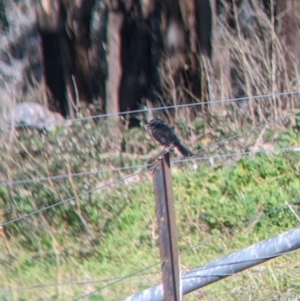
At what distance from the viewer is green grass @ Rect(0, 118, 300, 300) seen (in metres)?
5.81

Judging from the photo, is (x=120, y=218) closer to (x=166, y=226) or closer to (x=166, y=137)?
(x=166, y=137)

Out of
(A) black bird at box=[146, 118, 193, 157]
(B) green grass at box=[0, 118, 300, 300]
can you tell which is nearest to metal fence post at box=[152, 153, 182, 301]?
(A) black bird at box=[146, 118, 193, 157]

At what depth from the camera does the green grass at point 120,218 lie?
19.1ft

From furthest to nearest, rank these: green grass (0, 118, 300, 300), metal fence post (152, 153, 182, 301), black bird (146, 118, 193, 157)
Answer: green grass (0, 118, 300, 300) → black bird (146, 118, 193, 157) → metal fence post (152, 153, 182, 301)

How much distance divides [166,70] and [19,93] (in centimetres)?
162

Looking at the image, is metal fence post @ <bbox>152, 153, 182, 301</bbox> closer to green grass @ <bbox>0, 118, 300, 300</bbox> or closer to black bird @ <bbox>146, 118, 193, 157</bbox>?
black bird @ <bbox>146, 118, 193, 157</bbox>

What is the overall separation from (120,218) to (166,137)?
3016mm

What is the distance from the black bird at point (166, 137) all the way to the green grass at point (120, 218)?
1798 mm

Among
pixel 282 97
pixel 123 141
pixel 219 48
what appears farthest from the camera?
pixel 219 48

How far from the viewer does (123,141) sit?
7941 mm

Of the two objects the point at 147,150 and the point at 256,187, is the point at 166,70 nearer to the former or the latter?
the point at 147,150

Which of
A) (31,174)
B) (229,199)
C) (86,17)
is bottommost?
(229,199)

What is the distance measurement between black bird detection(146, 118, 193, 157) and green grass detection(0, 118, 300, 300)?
1798 mm

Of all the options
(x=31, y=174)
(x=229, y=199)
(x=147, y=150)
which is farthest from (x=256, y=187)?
(x=31, y=174)
